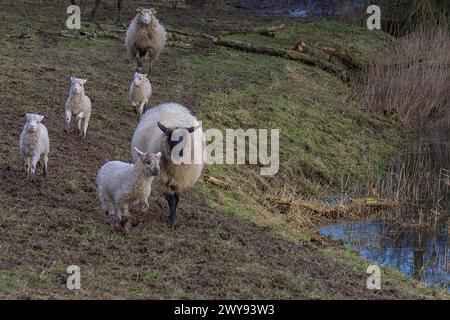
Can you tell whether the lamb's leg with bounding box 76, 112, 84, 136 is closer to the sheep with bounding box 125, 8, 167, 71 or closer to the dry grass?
the sheep with bounding box 125, 8, 167, 71

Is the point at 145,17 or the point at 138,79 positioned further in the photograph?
the point at 145,17

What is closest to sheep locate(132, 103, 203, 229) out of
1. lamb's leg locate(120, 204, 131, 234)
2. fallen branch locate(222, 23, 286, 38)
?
lamb's leg locate(120, 204, 131, 234)

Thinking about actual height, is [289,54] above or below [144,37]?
below

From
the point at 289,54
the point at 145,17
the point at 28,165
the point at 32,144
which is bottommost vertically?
the point at 28,165

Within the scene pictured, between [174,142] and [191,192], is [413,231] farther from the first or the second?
[174,142]

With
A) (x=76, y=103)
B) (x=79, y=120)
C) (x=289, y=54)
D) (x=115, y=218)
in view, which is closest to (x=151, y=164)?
(x=115, y=218)

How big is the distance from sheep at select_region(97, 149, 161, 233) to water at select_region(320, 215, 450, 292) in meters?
3.23

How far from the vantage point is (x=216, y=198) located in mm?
10609

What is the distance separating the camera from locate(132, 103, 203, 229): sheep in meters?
8.78

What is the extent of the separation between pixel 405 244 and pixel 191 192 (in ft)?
9.56

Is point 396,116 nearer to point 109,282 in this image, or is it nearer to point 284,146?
point 284,146

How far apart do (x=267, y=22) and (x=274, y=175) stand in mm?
12037

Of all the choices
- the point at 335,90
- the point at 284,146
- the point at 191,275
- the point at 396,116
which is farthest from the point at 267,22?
the point at 191,275

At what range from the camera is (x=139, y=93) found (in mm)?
12562
